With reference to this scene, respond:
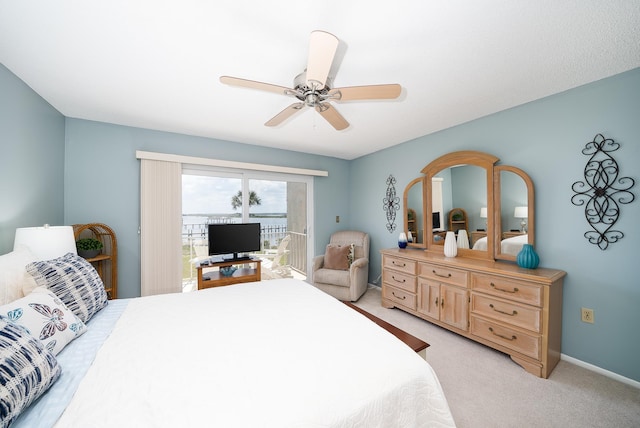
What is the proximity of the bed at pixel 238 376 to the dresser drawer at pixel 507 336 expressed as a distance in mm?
1510

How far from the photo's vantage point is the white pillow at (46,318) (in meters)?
1.07

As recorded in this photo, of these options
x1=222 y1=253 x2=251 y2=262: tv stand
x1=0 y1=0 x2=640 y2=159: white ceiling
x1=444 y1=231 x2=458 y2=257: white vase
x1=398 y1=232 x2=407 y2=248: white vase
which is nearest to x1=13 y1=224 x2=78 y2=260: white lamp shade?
x1=0 y1=0 x2=640 y2=159: white ceiling

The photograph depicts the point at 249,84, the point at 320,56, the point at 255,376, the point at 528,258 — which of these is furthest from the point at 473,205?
the point at 255,376

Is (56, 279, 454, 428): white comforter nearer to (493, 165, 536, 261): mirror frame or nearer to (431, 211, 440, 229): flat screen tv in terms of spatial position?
(493, 165, 536, 261): mirror frame

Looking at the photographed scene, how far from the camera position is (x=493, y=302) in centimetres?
223

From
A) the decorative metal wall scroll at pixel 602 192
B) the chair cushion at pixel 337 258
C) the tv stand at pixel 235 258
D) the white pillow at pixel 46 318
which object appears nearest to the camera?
the white pillow at pixel 46 318

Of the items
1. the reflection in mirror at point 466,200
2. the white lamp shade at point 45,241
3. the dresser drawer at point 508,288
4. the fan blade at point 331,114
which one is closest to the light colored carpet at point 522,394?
the dresser drawer at point 508,288

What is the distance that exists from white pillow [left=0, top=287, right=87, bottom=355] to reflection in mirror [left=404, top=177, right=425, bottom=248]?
3494 mm

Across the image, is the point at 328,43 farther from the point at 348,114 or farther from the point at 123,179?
the point at 123,179

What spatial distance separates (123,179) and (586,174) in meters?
4.84

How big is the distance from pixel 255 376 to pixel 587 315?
2.80 metres

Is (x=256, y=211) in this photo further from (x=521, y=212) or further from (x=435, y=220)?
(x=521, y=212)

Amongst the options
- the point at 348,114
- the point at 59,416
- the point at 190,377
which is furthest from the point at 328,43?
the point at 59,416

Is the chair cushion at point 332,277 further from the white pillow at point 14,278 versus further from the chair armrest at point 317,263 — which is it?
the white pillow at point 14,278
